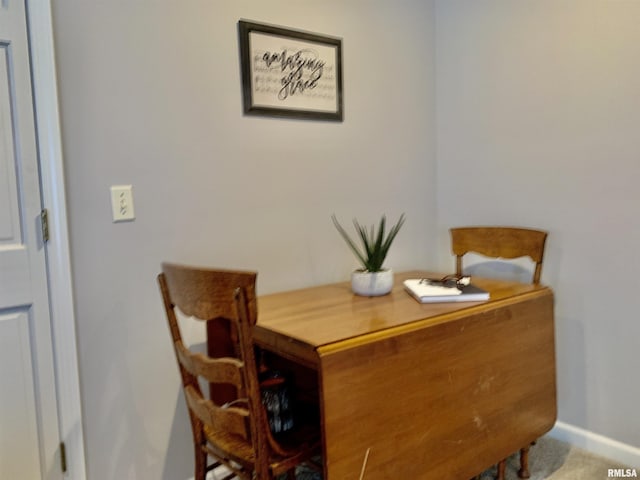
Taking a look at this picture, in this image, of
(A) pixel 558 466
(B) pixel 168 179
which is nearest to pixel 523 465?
(A) pixel 558 466

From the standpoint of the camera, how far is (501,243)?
83.6 inches

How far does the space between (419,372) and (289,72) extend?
1242 millimetres

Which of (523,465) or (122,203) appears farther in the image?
(523,465)

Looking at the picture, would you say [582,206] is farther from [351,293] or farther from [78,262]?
[78,262]

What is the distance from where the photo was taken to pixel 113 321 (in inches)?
64.0

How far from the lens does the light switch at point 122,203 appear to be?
5.26 feet

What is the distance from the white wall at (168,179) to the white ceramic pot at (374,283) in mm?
349

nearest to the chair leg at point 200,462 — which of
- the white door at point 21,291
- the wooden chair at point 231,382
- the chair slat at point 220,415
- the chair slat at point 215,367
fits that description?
the wooden chair at point 231,382

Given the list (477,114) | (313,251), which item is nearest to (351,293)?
(313,251)

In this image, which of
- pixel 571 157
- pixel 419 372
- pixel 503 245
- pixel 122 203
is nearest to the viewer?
pixel 419 372

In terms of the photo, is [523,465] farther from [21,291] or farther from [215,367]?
[21,291]

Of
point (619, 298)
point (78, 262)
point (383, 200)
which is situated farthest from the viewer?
point (383, 200)

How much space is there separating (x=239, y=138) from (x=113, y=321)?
790 millimetres

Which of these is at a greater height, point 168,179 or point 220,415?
point 168,179
